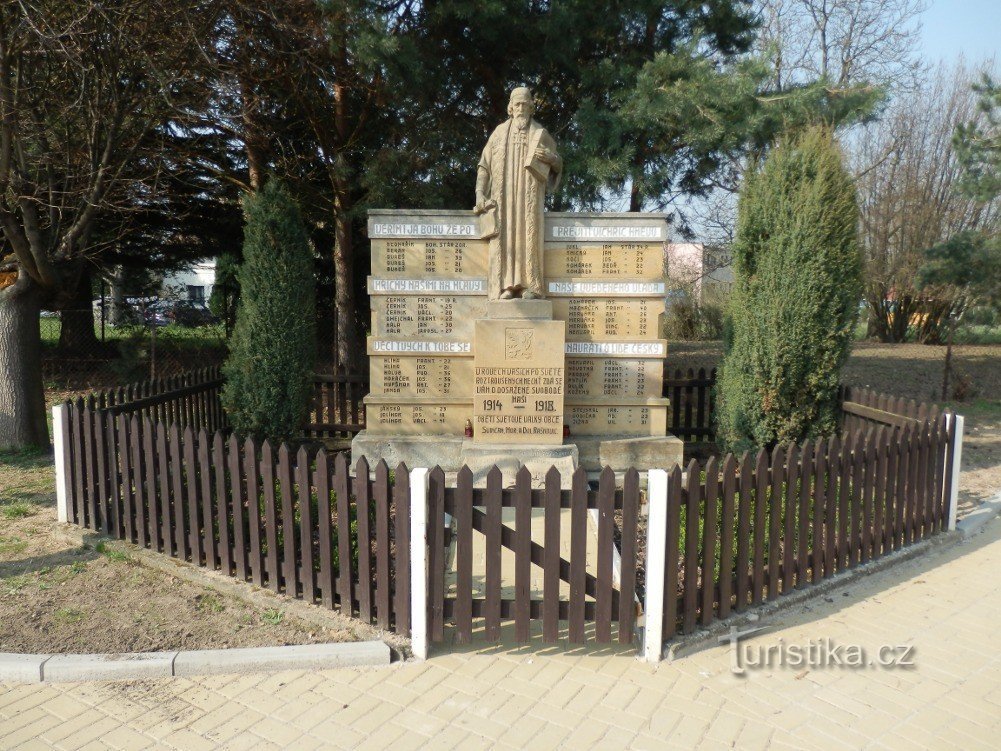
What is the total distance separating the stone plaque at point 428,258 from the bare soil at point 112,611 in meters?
3.84

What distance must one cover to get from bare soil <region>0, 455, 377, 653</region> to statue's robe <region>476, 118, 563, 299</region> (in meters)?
4.01

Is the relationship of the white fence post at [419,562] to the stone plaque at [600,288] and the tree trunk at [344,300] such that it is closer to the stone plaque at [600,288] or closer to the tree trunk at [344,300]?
the stone plaque at [600,288]

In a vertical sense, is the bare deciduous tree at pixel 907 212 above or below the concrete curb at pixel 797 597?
above

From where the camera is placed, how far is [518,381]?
7.02 m

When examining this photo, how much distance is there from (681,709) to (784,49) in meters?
21.2

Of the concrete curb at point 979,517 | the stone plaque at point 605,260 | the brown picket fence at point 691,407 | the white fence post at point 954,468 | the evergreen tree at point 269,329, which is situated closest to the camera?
the white fence post at point 954,468

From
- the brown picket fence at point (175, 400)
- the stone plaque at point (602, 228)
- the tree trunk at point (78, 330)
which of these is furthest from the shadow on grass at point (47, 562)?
Result: the tree trunk at point (78, 330)

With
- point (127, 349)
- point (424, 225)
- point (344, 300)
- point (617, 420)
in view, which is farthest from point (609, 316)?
point (127, 349)

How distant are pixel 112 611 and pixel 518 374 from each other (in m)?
3.98

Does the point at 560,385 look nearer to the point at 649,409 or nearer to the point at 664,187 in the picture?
the point at 649,409

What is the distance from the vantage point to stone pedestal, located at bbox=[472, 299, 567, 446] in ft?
22.8

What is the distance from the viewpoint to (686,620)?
4.07 metres

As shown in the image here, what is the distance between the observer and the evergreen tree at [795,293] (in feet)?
23.9

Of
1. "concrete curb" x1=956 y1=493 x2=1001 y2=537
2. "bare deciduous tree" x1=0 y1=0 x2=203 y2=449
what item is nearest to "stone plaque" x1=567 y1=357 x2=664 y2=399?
"concrete curb" x1=956 y1=493 x2=1001 y2=537
